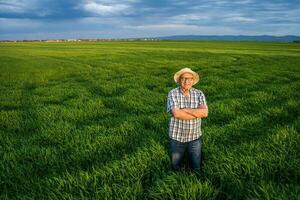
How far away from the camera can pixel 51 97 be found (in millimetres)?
14047

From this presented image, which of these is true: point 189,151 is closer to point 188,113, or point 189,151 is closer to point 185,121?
point 185,121

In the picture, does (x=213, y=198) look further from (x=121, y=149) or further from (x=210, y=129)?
(x=210, y=129)

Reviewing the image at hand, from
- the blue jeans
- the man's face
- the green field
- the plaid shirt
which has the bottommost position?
the green field

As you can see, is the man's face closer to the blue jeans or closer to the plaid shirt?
the plaid shirt

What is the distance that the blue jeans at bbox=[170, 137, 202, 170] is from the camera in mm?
5633

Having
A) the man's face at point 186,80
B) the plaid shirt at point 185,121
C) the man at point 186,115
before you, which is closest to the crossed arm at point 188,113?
the man at point 186,115

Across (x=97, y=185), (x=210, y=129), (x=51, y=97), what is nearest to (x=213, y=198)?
(x=97, y=185)

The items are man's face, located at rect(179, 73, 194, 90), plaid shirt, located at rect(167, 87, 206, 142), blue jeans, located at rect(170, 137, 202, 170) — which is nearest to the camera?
man's face, located at rect(179, 73, 194, 90)

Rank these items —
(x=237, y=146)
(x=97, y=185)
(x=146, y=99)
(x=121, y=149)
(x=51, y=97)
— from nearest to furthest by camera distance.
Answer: (x=97, y=185) < (x=237, y=146) < (x=121, y=149) < (x=146, y=99) < (x=51, y=97)

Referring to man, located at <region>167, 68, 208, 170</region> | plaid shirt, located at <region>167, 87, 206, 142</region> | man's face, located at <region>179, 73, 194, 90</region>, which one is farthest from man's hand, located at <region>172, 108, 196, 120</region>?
man's face, located at <region>179, 73, 194, 90</region>

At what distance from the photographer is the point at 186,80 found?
537 centimetres

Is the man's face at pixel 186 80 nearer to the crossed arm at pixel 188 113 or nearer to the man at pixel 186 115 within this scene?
the man at pixel 186 115

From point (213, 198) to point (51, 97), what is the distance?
10.6 meters

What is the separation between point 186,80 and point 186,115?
521 millimetres
